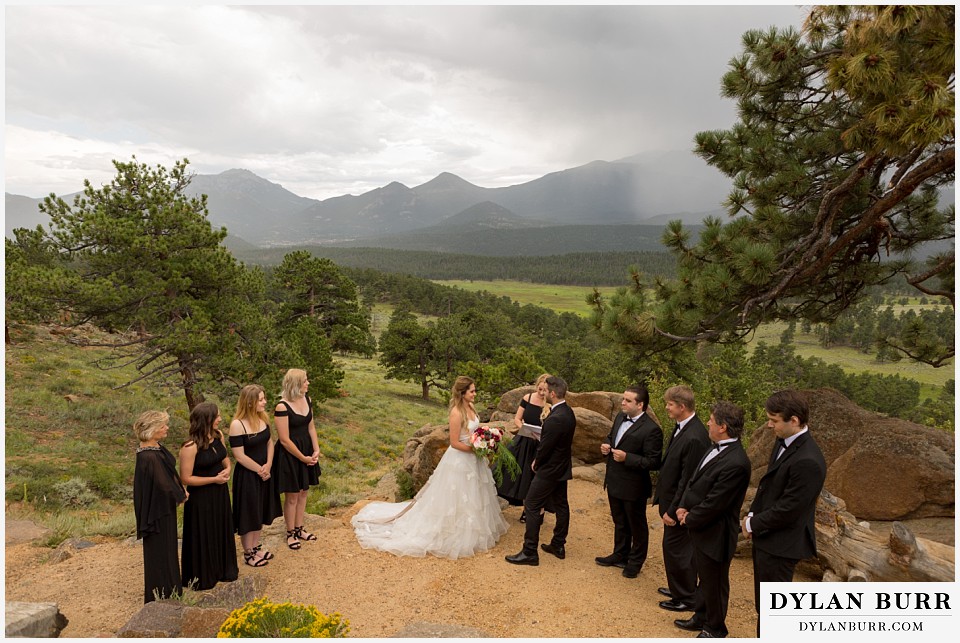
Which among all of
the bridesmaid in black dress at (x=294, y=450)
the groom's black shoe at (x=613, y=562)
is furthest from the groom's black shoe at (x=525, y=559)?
the bridesmaid in black dress at (x=294, y=450)

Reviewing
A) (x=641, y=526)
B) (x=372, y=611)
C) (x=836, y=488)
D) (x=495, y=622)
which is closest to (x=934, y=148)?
(x=836, y=488)

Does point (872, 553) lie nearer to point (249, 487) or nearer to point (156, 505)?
point (249, 487)

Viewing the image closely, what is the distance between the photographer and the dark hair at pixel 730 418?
16.0 feet

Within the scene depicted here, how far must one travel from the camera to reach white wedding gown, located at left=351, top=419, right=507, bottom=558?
6840 mm

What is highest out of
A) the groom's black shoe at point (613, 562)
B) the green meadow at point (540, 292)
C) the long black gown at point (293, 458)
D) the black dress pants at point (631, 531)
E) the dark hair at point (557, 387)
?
the dark hair at point (557, 387)

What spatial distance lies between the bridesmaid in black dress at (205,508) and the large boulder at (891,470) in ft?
25.6

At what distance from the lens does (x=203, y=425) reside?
5680 millimetres

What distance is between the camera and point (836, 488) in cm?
774

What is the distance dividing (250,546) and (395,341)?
108ft

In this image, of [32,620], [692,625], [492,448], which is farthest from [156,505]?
[692,625]

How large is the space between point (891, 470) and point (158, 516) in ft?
31.7

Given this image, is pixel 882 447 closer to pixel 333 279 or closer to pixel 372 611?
pixel 372 611

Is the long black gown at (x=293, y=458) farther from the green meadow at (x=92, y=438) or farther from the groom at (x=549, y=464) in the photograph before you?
the groom at (x=549, y=464)

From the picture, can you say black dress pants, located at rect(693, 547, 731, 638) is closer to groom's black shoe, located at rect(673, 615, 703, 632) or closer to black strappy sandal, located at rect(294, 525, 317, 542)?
groom's black shoe, located at rect(673, 615, 703, 632)
